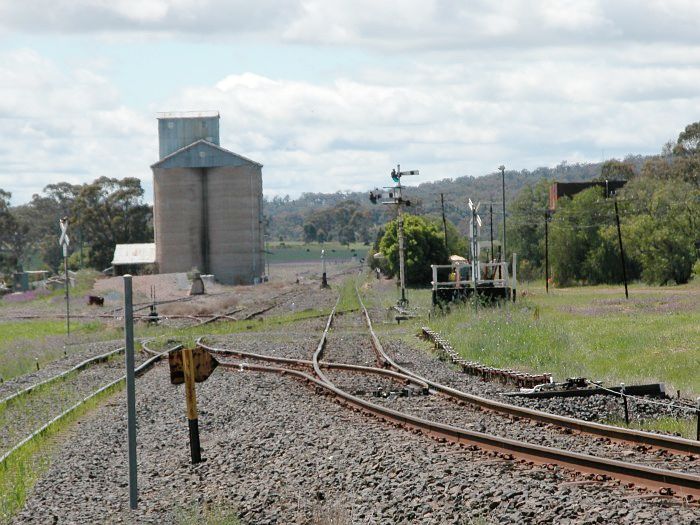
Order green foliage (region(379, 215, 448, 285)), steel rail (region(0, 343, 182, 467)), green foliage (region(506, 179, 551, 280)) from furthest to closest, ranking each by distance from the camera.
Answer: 1. green foliage (region(506, 179, 551, 280))
2. green foliage (region(379, 215, 448, 285))
3. steel rail (region(0, 343, 182, 467))

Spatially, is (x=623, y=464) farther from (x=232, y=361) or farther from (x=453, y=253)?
(x=453, y=253)

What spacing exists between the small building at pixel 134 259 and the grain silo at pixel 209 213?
219cm

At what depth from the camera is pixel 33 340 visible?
123ft

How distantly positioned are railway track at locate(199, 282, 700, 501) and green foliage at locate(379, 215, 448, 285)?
56.2 metres

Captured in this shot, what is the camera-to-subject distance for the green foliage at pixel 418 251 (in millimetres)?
79500

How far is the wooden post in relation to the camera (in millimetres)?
12922

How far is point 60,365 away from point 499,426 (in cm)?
1609

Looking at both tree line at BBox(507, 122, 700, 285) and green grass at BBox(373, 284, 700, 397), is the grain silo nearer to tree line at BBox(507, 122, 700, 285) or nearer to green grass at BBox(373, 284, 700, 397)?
tree line at BBox(507, 122, 700, 285)

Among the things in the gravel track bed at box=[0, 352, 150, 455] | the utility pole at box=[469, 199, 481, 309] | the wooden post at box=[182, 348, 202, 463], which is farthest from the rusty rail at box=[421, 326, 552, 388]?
the utility pole at box=[469, 199, 481, 309]

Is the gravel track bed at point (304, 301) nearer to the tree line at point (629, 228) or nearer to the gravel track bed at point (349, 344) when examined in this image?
the gravel track bed at point (349, 344)

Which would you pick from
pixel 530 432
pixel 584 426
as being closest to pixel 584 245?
pixel 530 432

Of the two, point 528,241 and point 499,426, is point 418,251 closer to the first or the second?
point 528,241

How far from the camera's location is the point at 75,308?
59.6 m

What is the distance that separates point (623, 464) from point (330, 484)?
2738 millimetres
